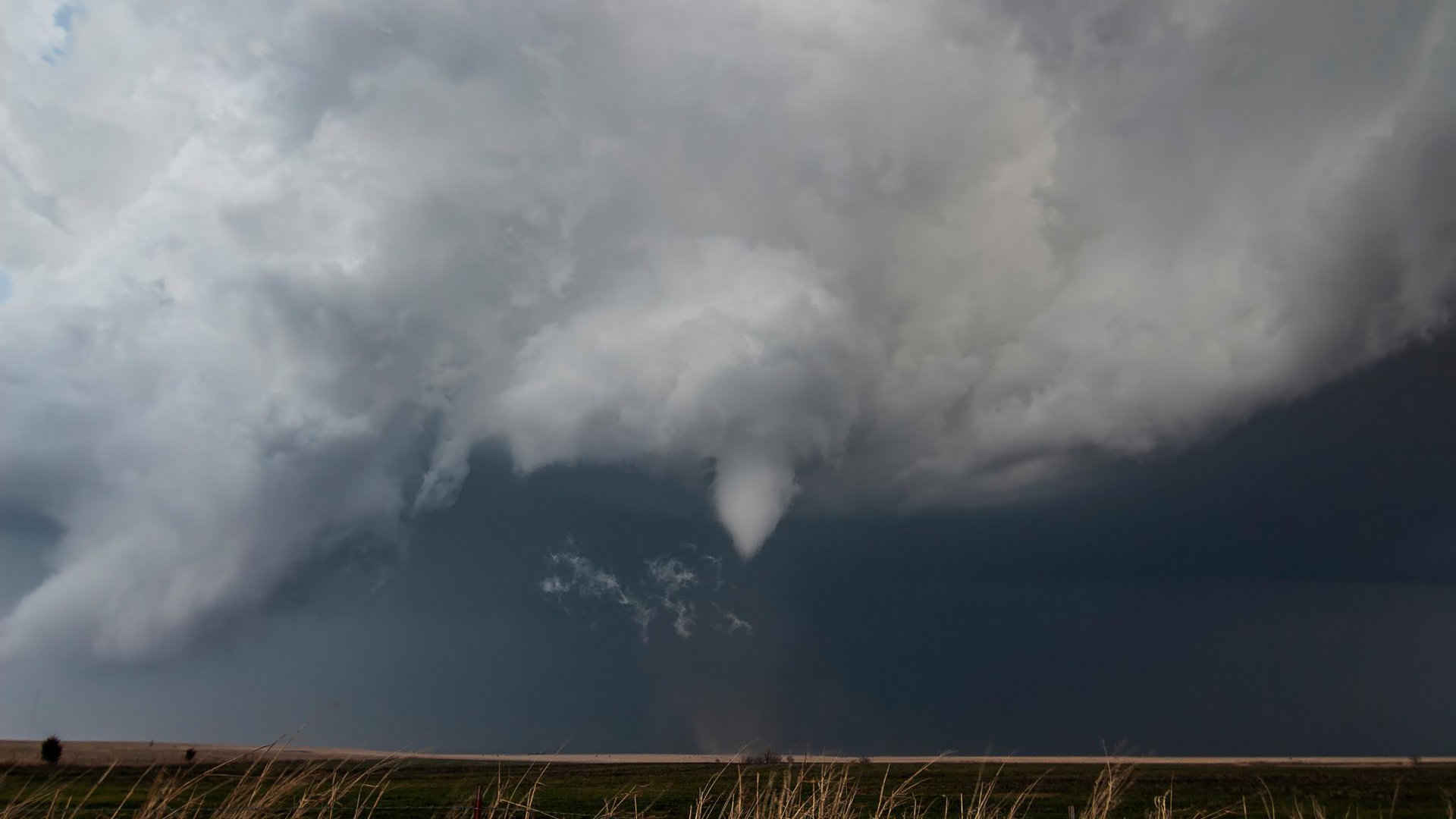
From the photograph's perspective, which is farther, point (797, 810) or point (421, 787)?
point (421, 787)

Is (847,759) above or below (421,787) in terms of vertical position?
above

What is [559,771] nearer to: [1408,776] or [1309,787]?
[1309,787]

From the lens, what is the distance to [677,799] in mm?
61094

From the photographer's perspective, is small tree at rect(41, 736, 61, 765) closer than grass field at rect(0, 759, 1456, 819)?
No

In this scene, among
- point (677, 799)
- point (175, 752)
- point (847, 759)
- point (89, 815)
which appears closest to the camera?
point (847, 759)

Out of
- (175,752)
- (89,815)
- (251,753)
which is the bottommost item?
(175,752)

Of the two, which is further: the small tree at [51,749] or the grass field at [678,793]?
the small tree at [51,749]

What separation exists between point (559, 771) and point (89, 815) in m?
74.4

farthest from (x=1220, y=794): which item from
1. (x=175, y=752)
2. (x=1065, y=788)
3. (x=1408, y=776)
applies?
(x=175, y=752)

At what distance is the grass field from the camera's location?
305 inches

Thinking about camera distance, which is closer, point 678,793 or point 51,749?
point 678,793

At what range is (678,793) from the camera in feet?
222

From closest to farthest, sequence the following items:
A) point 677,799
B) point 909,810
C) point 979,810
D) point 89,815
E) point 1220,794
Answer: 1. point 979,810
2. point 89,815
3. point 909,810
4. point 677,799
5. point 1220,794

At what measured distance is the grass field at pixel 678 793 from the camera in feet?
25.5
